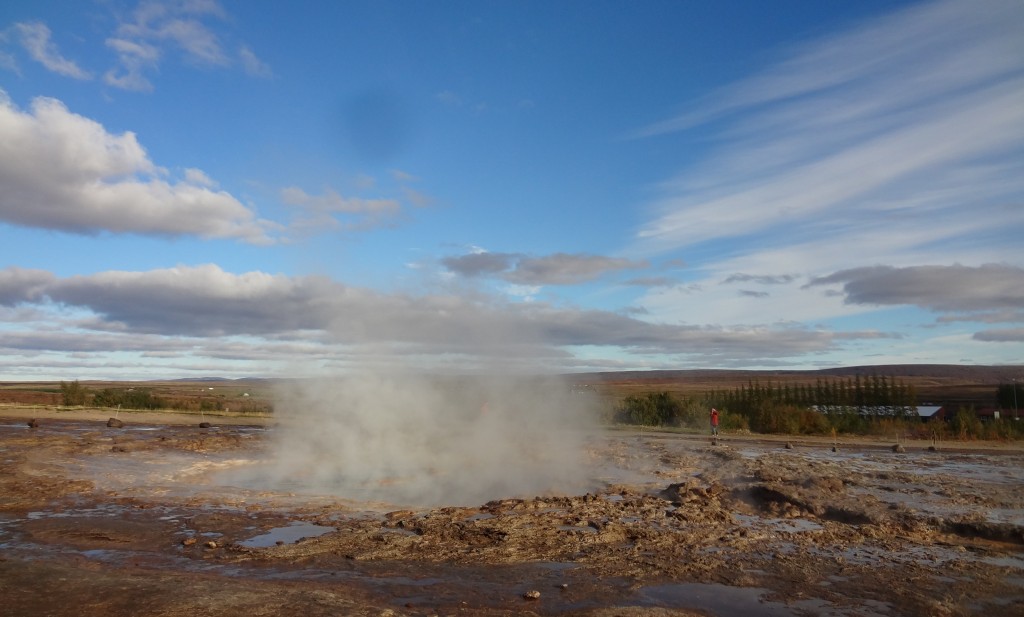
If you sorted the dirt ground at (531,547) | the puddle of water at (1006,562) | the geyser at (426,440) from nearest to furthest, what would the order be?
the dirt ground at (531,547) → the puddle of water at (1006,562) → the geyser at (426,440)

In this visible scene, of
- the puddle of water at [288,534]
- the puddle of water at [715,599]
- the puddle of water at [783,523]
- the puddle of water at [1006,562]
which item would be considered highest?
the puddle of water at [288,534]

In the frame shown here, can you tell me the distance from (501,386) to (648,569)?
61.5 ft

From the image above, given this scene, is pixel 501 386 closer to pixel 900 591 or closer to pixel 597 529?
pixel 597 529

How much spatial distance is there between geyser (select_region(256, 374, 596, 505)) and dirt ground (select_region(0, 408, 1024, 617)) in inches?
57.6

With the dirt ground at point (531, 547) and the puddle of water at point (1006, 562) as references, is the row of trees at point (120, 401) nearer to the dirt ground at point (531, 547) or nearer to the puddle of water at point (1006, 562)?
the dirt ground at point (531, 547)

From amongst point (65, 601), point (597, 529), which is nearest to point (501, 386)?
point (597, 529)

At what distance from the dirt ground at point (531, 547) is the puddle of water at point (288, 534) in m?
0.06

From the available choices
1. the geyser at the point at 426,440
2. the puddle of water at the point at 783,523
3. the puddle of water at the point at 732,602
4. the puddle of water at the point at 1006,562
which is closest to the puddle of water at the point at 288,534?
the geyser at the point at 426,440

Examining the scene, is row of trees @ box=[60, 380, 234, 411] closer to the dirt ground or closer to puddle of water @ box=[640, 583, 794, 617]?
the dirt ground

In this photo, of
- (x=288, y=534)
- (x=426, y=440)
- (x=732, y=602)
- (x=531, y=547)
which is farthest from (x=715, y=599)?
(x=426, y=440)

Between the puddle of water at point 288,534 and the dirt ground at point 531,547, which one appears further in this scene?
the puddle of water at point 288,534

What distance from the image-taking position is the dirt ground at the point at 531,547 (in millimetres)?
6883

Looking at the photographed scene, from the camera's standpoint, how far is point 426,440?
867 inches

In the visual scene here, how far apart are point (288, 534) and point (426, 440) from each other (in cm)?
1199
